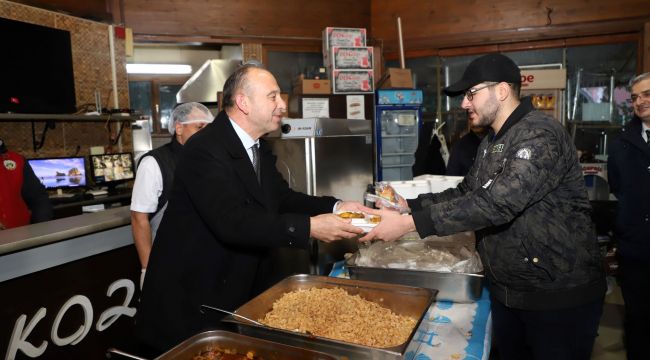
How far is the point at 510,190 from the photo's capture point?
1600 millimetres

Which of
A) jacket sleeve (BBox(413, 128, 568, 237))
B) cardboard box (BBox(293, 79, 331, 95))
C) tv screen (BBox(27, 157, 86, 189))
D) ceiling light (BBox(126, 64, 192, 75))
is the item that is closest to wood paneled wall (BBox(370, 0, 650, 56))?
cardboard box (BBox(293, 79, 331, 95))

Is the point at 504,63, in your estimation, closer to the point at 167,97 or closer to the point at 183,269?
the point at 183,269

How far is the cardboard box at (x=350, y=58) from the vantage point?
5691 millimetres

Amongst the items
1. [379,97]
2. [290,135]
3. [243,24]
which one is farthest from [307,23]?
[290,135]

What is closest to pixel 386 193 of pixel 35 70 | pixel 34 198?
pixel 34 198

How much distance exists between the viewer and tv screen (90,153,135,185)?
5.40 m

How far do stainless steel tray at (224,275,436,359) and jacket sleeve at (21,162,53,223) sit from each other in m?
2.98

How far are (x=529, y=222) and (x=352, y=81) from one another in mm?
4363

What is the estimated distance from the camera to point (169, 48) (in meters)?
7.33

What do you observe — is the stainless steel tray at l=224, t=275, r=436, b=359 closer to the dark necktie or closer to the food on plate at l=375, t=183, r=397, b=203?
the dark necktie

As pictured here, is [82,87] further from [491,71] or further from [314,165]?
[491,71]

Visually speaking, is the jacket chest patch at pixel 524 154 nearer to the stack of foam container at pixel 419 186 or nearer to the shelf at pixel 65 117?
the stack of foam container at pixel 419 186

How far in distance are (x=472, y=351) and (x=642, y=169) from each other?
77.4 inches

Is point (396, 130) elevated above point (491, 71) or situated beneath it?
situated beneath
